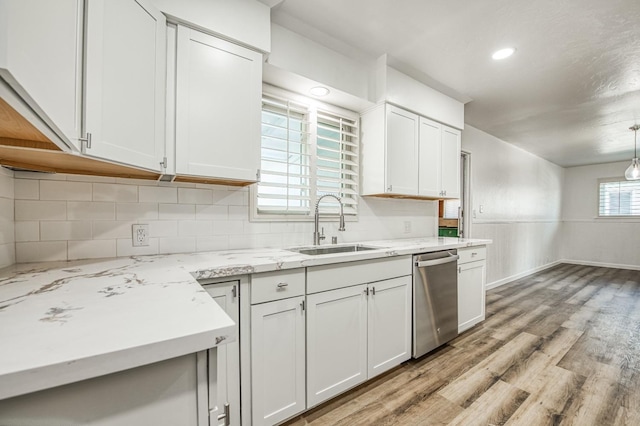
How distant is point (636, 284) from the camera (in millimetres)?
4746

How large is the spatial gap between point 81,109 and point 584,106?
469cm

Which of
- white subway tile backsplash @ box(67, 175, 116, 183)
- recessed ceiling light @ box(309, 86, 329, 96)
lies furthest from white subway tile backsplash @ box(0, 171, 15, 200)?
recessed ceiling light @ box(309, 86, 329, 96)

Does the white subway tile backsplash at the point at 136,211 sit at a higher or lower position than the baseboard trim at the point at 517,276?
higher

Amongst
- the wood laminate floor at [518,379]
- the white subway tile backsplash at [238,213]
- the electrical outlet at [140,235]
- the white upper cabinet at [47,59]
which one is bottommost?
the wood laminate floor at [518,379]

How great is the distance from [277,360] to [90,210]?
1.29 meters

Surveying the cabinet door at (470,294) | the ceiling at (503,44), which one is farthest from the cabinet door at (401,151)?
the cabinet door at (470,294)

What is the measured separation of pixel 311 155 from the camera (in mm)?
2311

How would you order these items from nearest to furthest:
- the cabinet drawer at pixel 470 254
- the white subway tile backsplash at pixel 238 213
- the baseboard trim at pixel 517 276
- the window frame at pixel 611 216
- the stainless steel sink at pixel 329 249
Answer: the white subway tile backsplash at pixel 238 213
the stainless steel sink at pixel 329 249
the cabinet drawer at pixel 470 254
the baseboard trim at pixel 517 276
the window frame at pixel 611 216

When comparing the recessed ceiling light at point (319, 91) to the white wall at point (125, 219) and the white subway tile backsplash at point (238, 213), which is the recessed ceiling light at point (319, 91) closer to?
the white wall at point (125, 219)

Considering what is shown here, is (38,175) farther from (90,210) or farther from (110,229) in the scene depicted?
(110,229)

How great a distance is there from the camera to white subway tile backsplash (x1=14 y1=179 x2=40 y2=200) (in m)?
1.34

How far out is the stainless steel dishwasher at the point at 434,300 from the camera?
2.18 metres

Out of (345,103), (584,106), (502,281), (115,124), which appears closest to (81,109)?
(115,124)

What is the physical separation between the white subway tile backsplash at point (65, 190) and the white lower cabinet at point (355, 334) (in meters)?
1.35
